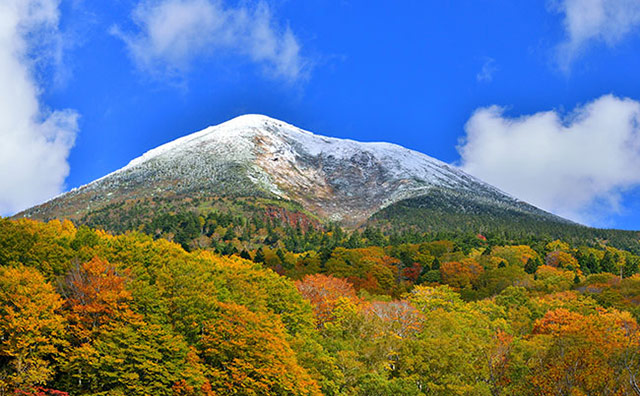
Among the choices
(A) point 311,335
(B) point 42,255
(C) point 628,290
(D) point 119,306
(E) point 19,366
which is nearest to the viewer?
(E) point 19,366

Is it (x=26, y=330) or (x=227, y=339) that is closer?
(x=26, y=330)

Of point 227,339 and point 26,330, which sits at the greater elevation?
point 26,330

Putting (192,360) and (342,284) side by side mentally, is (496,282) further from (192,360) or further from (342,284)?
(192,360)

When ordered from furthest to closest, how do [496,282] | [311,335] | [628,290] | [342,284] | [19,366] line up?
[496,282], [342,284], [628,290], [311,335], [19,366]

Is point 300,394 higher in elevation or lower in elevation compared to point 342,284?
lower

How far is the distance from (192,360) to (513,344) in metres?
27.7

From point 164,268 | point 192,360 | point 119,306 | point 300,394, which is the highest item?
Answer: point 164,268

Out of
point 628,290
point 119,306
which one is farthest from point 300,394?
point 628,290

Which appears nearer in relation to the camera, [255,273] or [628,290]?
[255,273]

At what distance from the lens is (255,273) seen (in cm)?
5400

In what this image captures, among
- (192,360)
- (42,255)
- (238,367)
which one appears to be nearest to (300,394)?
(238,367)

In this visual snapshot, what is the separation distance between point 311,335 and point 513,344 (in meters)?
18.5

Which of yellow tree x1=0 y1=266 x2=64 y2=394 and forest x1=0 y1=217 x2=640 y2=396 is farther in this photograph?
forest x1=0 y1=217 x2=640 y2=396

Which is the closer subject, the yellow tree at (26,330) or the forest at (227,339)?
the yellow tree at (26,330)
